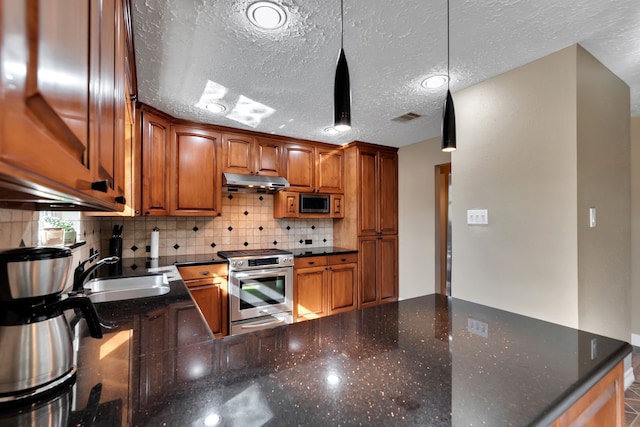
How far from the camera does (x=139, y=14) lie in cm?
138

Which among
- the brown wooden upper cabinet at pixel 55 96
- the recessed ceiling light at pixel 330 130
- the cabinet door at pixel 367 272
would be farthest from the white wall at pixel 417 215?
the brown wooden upper cabinet at pixel 55 96

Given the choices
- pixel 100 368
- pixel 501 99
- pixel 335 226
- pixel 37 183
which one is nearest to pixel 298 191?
pixel 335 226

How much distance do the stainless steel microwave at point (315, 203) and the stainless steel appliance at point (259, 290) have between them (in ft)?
2.20

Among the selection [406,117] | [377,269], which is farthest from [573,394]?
[377,269]

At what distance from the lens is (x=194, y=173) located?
2.90m

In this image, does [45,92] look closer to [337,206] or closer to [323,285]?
[323,285]

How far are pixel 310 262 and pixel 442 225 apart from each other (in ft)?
5.71

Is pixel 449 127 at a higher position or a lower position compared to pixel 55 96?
higher

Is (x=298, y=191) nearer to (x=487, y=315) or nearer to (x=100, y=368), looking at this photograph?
(x=487, y=315)

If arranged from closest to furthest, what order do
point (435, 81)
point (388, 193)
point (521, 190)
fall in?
point (521, 190) < point (435, 81) < point (388, 193)

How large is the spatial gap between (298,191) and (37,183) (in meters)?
3.22

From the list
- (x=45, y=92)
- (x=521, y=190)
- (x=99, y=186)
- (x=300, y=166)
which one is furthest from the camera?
(x=300, y=166)

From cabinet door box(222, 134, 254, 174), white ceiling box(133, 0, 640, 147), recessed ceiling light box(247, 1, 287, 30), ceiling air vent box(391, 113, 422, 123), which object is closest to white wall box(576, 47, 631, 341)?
white ceiling box(133, 0, 640, 147)

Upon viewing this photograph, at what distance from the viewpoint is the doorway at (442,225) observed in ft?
11.6
